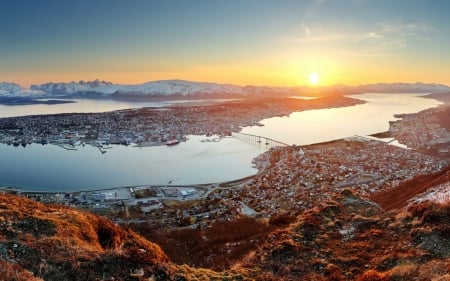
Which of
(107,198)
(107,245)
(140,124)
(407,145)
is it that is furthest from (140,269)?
(140,124)

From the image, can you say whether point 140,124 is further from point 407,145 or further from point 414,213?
point 414,213

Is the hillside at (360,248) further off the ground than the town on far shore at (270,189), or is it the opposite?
the hillside at (360,248)

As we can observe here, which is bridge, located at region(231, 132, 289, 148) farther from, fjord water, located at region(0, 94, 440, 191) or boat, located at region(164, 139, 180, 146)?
boat, located at region(164, 139, 180, 146)

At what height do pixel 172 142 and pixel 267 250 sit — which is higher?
pixel 267 250

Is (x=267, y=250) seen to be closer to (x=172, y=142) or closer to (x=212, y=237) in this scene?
(x=212, y=237)

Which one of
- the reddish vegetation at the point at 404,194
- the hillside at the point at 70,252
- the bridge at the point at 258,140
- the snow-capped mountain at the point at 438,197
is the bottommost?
the bridge at the point at 258,140

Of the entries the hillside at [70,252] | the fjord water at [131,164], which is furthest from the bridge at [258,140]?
the hillside at [70,252]

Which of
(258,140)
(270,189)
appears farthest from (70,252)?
(258,140)

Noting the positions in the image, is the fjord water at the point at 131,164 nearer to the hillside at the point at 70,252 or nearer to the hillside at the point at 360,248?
the hillside at the point at 360,248

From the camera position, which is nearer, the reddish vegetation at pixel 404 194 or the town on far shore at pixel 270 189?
the reddish vegetation at pixel 404 194

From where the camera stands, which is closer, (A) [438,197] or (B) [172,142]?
(A) [438,197]

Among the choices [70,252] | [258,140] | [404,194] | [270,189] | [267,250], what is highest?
[70,252]

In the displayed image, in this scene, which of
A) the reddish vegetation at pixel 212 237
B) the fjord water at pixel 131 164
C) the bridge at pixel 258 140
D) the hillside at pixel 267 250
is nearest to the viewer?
the hillside at pixel 267 250
